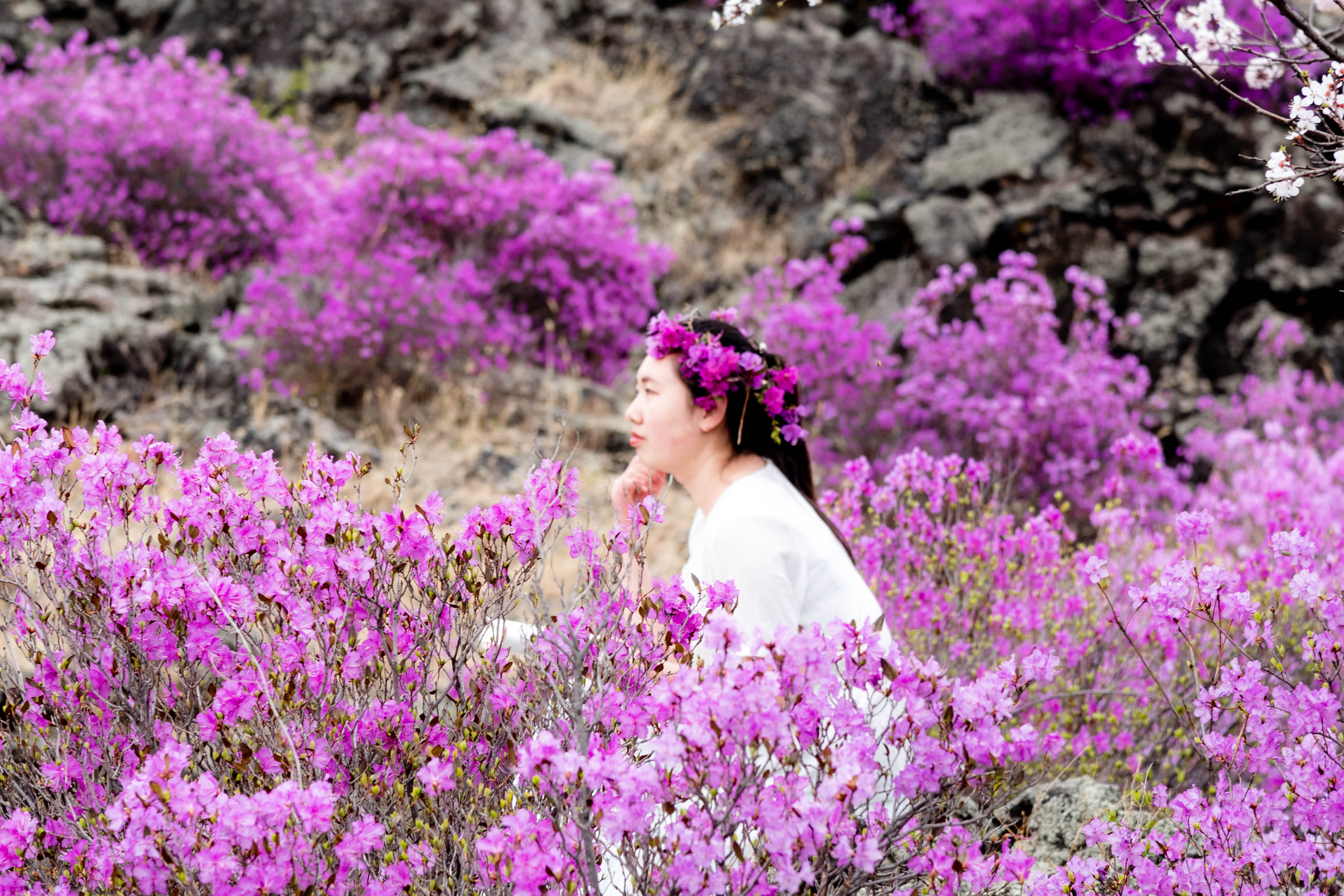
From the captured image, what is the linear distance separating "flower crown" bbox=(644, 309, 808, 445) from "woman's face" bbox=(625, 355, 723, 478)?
3cm

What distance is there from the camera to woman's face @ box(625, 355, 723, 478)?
114 inches

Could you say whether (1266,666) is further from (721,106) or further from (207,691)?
(721,106)

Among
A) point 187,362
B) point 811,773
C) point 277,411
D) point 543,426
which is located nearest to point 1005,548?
point 811,773

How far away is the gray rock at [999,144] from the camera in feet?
27.3

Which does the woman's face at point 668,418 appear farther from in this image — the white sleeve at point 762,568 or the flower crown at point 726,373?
the white sleeve at point 762,568

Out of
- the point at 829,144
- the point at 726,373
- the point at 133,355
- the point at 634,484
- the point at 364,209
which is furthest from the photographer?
the point at 829,144

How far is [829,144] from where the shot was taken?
31.9ft

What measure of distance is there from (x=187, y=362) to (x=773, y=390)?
477 cm

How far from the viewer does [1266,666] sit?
113 inches

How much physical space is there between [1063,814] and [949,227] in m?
5.77

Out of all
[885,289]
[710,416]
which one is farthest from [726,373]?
[885,289]

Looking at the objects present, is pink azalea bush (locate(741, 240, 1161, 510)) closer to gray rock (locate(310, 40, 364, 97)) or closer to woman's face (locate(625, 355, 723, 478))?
woman's face (locate(625, 355, 723, 478))

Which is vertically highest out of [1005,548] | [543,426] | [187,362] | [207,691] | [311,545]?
[311,545]

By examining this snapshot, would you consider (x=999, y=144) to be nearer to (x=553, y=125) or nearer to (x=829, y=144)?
(x=829, y=144)
